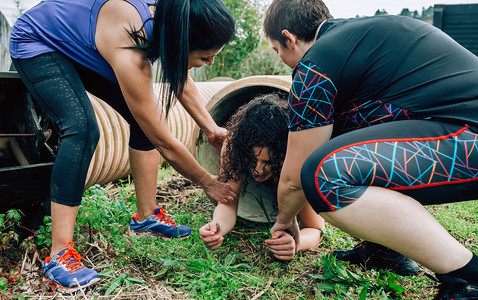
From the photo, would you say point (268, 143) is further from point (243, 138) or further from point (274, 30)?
point (274, 30)

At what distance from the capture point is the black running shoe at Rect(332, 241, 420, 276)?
1.93 metres

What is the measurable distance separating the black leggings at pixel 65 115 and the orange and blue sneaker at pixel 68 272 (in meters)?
0.24

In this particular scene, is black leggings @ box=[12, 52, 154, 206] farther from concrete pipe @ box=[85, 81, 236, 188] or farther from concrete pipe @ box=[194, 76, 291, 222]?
concrete pipe @ box=[85, 81, 236, 188]

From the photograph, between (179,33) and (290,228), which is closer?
(179,33)

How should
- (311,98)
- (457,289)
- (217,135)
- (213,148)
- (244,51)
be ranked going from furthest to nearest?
(244,51)
(213,148)
(217,135)
(311,98)
(457,289)

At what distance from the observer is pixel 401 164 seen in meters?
1.37

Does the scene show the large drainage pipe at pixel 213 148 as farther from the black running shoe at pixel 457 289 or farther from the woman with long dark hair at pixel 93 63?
the black running shoe at pixel 457 289

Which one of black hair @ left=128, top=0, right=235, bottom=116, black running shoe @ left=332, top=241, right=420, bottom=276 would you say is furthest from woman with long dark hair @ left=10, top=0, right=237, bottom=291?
black running shoe @ left=332, top=241, right=420, bottom=276

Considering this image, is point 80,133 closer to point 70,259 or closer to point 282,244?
point 70,259

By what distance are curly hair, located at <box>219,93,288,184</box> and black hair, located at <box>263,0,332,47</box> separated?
46cm

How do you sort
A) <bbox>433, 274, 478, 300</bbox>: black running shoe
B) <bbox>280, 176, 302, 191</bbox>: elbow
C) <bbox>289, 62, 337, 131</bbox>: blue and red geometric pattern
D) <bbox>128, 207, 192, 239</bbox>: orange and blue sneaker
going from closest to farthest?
<bbox>433, 274, 478, 300</bbox>: black running shoe → <bbox>289, 62, 337, 131</bbox>: blue and red geometric pattern → <bbox>280, 176, 302, 191</bbox>: elbow → <bbox>128, 207, 192, 239</bbox>: orange and blue sneaker

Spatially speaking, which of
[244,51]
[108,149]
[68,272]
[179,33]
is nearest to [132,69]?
[179,33]

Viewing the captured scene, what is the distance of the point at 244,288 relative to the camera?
1.76 meters

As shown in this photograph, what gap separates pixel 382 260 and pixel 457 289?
0.62m
